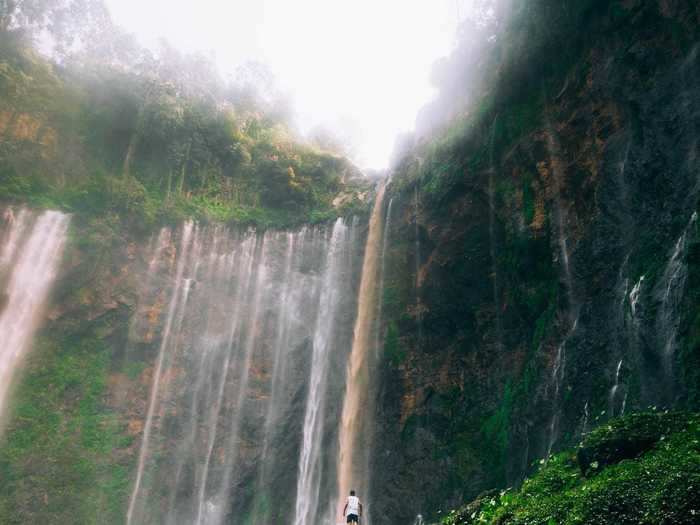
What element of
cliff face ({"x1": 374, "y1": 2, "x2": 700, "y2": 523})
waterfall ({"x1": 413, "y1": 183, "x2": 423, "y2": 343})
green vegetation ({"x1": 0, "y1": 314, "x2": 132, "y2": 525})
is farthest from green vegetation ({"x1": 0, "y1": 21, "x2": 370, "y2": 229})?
cliff face ({"x1": 374, "y1": 2, "x2": 700, "y2": 523})

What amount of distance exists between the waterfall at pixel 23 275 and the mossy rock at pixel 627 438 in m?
18.5

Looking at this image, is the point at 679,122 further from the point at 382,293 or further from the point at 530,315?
the point at 382,293

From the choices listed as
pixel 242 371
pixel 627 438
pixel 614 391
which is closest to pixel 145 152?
pixel 242 371

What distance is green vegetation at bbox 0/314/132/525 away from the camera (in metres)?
16.3

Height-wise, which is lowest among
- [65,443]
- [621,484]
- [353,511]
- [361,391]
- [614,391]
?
[353,511]

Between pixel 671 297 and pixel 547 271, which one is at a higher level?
pixel 547 271

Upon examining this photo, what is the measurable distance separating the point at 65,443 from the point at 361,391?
10396 mm

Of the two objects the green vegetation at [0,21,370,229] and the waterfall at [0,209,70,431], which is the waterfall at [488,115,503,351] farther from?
the waterfall at [0,209,70,431]

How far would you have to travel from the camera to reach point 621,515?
5.17 meters

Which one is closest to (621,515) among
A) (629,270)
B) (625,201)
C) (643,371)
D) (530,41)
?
(643,371)

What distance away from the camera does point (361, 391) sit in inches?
668

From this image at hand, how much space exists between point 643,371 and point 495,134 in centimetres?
825

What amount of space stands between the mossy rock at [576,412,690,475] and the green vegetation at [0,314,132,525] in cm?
1611

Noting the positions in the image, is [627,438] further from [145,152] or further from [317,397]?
[145,152]
